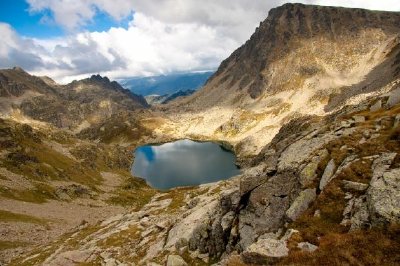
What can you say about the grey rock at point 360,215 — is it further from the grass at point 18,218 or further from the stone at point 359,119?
the grass at point 18,218

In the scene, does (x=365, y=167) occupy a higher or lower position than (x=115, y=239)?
higher

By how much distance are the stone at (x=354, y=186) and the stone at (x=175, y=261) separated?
19.4 metres

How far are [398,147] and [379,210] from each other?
366 inches

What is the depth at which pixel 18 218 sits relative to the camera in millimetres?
116625

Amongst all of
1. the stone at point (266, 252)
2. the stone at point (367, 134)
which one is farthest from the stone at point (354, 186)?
the stone at point (367, 134)

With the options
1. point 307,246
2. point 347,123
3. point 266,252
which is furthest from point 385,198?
point 347,123

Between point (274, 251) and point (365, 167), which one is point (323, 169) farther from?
point (274, 251)

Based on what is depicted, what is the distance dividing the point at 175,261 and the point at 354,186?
69.0 feet

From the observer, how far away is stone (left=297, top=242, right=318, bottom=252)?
25.9 metres

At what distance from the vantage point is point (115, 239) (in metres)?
66.9

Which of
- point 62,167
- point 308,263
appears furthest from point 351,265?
point 62,167

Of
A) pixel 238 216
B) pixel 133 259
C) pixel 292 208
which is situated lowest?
pixel 133 259

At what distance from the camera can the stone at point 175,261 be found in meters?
41.1

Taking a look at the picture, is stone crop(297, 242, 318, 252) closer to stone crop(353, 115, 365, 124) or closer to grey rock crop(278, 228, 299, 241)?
grey rock crop(278, 228, 299, 241)
